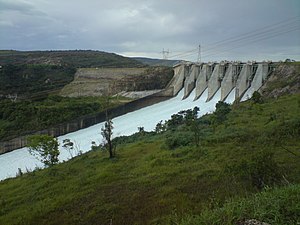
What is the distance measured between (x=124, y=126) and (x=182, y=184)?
19.0 metres

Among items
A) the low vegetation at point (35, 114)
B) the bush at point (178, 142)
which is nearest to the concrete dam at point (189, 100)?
the low vegetation at point (35, 114)

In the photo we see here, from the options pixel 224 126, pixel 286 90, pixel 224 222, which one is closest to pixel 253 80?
pixel 286 90

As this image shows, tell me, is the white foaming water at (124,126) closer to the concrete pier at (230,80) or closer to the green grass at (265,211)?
the concrete pier at (230,80)

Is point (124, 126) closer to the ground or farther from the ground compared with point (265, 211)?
closer to the ground

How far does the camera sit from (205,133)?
50.6ft

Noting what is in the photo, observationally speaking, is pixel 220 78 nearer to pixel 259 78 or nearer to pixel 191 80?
pixel 191 80

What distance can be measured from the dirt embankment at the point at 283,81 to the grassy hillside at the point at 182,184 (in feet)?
24.5

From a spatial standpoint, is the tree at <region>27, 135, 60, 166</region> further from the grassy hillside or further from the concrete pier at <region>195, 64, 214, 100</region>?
the concrete pier at <region>195, 64, 214, 100</region>

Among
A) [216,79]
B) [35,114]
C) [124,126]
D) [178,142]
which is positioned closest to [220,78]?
[216,79]

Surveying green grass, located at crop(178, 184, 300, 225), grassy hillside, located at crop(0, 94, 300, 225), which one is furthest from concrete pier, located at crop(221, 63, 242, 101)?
green grass, located at crop(178, 184, 300, 225)

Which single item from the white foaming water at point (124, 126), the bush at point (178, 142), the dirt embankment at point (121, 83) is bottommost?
the white foaming water at point (124, 126)

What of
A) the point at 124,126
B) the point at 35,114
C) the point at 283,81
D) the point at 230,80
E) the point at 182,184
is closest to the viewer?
the point at 182,184

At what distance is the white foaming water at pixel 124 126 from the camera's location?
2068 cm

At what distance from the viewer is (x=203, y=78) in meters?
33.1
